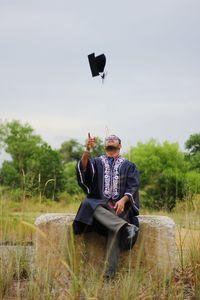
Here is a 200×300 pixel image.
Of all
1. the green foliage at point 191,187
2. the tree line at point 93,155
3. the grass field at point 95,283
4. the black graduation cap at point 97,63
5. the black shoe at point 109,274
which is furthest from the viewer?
the tree line at point 93,155

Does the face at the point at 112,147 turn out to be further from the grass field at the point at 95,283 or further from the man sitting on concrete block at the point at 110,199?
the grass field at the point at 95,283

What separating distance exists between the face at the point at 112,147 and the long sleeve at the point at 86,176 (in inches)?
8.4

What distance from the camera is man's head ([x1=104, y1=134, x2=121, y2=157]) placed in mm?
5875

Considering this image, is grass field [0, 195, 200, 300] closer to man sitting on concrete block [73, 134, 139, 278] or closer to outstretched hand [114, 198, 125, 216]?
man sitting on concrete block [73, 134, 139, 278]

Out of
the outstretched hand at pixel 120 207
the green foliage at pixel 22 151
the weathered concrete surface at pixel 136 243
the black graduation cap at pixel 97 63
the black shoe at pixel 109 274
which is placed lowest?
the black shoe at pixel 109 274

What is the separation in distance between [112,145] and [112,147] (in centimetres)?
3

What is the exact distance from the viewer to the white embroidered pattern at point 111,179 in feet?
18.9

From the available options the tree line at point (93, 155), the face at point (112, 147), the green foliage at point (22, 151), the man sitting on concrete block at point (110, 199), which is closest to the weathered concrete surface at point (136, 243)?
the man sitting on concrete block at point (110, 199)

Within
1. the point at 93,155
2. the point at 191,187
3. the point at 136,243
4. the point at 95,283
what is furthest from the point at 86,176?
the point at 93,155

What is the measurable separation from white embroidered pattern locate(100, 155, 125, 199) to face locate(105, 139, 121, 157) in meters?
0.07

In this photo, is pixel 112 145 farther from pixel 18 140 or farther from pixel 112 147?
pixel 18 140

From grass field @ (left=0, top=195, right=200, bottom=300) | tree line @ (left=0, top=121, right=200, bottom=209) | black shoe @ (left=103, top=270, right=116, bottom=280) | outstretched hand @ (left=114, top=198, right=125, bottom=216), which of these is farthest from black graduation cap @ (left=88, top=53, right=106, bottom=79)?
tree line @ (left=0, top=121, right=200, bottom=209)

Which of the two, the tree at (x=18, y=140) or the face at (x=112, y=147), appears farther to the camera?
the tree at (x=18, y=140)

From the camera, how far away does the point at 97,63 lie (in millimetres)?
6062
